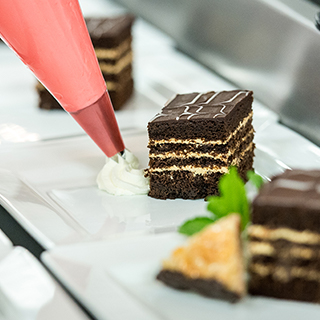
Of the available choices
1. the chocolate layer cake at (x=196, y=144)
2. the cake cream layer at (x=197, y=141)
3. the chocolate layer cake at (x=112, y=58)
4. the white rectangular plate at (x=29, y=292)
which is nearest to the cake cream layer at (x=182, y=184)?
the chocolate layer cake at (x=196, y=144)

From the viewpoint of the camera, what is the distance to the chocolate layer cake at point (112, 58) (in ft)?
10.2

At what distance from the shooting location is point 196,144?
7.06 ft

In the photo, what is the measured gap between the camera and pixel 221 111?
7.00 ft

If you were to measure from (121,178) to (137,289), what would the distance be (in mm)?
760

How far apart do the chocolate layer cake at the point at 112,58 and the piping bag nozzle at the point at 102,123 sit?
712 millimetres

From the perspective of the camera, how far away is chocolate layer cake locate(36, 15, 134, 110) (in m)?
3.10

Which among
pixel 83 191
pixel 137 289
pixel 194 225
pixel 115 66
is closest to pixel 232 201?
pixel 194 225

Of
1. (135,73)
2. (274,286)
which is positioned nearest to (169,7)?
(135,73)

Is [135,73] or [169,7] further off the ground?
[169,7]

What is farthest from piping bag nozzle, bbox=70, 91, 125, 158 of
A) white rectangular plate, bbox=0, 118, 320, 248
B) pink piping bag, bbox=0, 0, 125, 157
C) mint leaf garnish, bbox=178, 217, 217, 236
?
mint leaf garnish, bbox=178, 217, 217, 236

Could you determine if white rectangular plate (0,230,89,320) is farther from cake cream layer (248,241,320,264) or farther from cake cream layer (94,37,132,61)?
cake cream layer (94,37,132,61)

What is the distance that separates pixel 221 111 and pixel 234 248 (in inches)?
31.7

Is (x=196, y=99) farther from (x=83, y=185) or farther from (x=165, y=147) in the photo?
(x=83, y=185)

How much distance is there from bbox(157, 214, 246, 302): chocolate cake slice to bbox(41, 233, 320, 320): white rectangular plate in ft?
0.14
